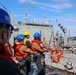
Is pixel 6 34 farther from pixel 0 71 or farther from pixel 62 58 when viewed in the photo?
pixel 62 58

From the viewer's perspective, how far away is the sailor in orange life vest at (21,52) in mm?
7730

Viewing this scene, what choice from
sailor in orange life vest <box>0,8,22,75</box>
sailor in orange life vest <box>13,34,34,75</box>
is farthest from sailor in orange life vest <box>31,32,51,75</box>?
sailor in orange life vest <box>0,8,22,75</box>

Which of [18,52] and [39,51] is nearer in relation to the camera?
[18,52]

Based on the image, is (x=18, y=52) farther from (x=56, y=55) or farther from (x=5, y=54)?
(x=5, y=54)

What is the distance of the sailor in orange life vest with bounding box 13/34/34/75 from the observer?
773cm

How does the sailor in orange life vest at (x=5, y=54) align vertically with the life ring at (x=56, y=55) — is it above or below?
above

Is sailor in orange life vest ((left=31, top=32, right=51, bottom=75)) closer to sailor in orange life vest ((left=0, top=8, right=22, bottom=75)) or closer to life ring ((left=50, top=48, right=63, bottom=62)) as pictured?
life ring ((left=50, top=48, right=63, bottom=62))

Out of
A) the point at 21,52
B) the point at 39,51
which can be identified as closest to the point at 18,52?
the point at 21,52

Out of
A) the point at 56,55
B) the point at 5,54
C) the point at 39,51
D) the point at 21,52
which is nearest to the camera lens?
the point at 5,54

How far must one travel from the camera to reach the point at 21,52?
786 cm

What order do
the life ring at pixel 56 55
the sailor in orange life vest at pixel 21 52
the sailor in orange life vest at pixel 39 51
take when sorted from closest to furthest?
the sailor in orange life vest at pixel 21 52 < the sailor in orange life vest at pixel 39 51 < the life ring at pixel 56 55

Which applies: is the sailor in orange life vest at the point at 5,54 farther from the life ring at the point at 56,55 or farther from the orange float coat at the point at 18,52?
the life ring at the point at 56,55

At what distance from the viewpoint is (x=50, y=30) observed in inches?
1383

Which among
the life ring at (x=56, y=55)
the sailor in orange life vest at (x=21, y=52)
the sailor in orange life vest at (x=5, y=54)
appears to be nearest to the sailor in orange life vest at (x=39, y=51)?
the sailor in orange life vest at (x=21, y=52)
